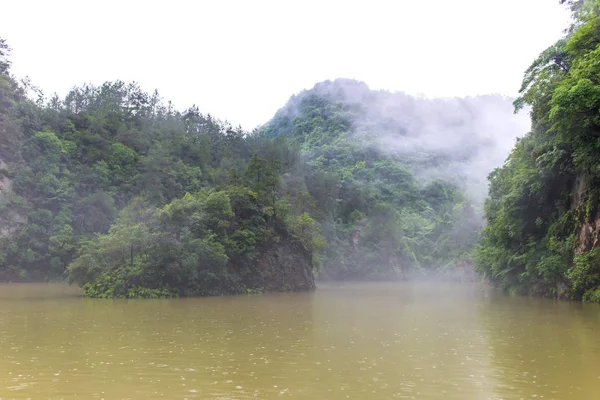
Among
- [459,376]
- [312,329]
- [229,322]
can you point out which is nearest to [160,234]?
[229,322]

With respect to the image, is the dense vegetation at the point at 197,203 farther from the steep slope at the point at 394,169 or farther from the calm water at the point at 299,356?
the calm water at the point at 299,356

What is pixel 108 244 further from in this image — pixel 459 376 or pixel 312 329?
pixel 459 376

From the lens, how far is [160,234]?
32.4 metres

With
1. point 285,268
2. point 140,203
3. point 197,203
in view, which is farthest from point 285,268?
point 140,203

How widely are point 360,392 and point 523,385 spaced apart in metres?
2.90

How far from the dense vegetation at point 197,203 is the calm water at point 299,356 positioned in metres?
12.4

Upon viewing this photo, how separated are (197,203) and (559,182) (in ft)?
72.8

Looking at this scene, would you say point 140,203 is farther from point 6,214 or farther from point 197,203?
point 197,203

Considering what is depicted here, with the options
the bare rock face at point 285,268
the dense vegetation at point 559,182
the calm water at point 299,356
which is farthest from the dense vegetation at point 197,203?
the dense vegetation at point 559,182

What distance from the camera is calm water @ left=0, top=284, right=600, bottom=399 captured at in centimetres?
902

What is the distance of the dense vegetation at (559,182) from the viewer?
21.2 metres

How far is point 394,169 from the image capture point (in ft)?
365

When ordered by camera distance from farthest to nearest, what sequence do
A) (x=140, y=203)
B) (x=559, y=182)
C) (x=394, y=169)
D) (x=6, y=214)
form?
(x=394, y=169), (x=140, y=203), (x=6, y=214), (x=559, y=182)

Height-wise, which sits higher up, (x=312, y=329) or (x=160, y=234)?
(x=160, y=234)
